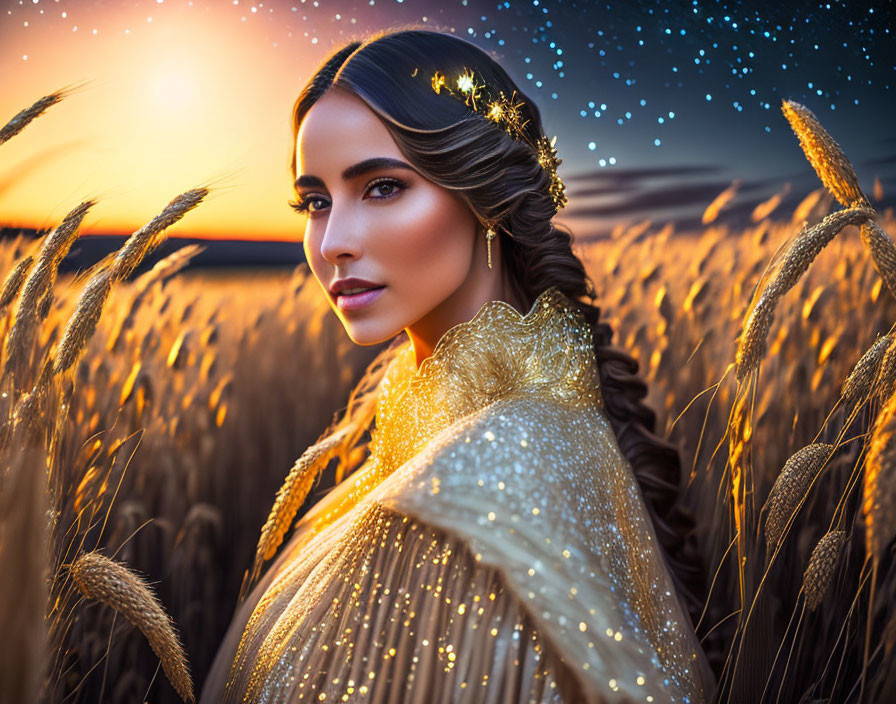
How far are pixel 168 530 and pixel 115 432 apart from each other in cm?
22

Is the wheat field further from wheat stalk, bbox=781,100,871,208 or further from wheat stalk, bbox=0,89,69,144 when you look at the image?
wheat stalk, bbox=0,89,69,144

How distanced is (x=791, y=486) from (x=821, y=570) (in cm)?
10

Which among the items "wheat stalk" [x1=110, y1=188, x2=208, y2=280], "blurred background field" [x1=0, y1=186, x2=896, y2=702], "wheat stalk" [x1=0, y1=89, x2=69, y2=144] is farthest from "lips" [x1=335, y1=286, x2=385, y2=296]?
"wheat stalk" [x1=0, y1=89, x2=69, y2=144]

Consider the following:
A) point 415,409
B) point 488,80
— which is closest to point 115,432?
point 415,409

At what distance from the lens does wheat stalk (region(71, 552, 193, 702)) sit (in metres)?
0.83

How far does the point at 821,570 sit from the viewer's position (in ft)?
2.60

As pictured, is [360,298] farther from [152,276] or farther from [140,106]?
[140,106]

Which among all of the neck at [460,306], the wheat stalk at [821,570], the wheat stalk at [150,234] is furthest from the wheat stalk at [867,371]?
the wheat stalk at [150,234]

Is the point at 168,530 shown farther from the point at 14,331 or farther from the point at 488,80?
the point at 488,80

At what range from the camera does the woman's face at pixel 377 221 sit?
0.95 m

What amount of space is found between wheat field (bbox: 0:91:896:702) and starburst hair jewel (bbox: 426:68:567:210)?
313 mm

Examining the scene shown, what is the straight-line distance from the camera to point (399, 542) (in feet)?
2.62

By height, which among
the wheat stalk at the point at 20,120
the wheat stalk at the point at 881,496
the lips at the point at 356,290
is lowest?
the wheat stalk at the point at 881,496

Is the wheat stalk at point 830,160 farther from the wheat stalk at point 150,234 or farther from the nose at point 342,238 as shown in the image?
the wheat stalk at point 150,234
